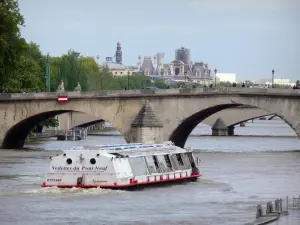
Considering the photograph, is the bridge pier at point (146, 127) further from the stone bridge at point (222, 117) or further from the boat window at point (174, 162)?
the stone bridge at point (222, 117)

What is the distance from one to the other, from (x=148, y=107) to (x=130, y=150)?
1290 inches

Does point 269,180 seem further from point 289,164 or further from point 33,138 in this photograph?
point 33,138

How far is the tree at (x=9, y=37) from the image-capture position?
85812 mm

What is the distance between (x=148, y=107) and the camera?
8888 centimetres

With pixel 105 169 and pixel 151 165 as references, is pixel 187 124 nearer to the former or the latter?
pixel 151 165

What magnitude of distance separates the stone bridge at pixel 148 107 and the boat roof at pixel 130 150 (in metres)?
26.0

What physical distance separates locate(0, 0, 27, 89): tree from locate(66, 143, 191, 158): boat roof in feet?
91.4

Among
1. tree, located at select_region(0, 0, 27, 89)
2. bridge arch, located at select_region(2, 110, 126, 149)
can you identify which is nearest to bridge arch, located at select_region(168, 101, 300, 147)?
bridge arch, located at select_region(2, 110, 126, 149)

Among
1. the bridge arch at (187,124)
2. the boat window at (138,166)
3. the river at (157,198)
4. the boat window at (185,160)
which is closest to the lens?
the river at (157,198)

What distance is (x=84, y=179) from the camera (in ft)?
174

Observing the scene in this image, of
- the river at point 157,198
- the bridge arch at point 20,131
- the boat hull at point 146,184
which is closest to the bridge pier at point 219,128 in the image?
the bridge arch at point 20,131

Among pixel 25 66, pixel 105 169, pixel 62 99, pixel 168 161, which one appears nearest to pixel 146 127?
pixel 62 99

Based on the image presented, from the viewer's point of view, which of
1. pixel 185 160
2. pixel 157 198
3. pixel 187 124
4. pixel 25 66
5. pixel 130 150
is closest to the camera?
pixel 157 198

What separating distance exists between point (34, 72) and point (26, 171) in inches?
1975
